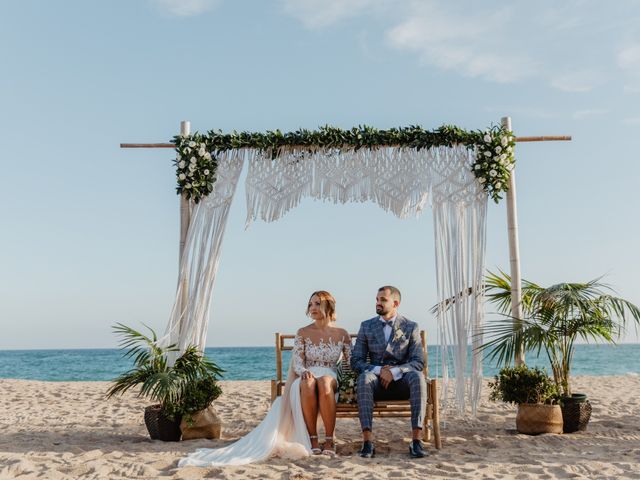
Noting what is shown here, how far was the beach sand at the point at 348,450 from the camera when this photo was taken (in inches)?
144

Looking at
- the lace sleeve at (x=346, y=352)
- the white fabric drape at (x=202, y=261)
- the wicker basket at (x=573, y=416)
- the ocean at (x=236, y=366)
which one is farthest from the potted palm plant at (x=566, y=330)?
the ocean at (x=236, y=366)

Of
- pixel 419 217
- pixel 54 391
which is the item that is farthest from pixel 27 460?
pixel 54 391

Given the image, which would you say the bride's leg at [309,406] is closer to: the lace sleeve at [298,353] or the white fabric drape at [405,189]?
the lace sleeve at [298,353]

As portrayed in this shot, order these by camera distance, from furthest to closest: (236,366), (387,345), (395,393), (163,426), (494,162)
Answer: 1. (236,366)
2. (494,162)
3. (163,426)
4. (387,345)
5. (395,393)

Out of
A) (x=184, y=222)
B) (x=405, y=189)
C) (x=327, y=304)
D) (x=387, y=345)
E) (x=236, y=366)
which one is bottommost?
(x=236, y=366)

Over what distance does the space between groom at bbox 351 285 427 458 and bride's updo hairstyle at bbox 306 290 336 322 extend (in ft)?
0.81

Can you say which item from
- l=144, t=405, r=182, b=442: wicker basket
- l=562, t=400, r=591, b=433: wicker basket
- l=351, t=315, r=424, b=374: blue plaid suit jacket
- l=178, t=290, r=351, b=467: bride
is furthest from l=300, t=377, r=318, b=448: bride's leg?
l=562, t=400, r=591, b=433: wicker basket

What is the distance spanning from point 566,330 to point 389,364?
1568 millimetres

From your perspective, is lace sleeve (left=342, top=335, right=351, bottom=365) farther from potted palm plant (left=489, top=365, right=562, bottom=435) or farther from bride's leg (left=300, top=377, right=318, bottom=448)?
potted palm plant (left=489, top=365, right=562, bottom=435)

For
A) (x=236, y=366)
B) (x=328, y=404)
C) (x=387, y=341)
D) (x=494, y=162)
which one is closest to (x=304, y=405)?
(x=328, y=404)

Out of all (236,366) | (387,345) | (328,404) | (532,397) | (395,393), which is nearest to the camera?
(328,404)

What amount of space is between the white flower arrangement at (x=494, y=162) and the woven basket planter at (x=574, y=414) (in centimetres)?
173

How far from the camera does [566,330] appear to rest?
507 centimetres

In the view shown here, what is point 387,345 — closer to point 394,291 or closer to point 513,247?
point 394,291
